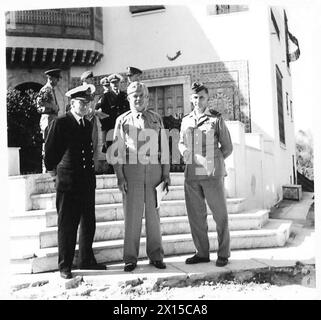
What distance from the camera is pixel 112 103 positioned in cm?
426

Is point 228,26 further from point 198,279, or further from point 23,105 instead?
point 198,279

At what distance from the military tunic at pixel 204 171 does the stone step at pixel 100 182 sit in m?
1.28

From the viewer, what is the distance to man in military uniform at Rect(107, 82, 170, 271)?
304cm

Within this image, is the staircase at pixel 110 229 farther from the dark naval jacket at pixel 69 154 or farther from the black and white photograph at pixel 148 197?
the dark naval jacket at pixel 69 154

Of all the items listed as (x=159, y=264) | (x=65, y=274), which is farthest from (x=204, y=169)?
(x=65, y=274)

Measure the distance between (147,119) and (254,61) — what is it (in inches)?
135

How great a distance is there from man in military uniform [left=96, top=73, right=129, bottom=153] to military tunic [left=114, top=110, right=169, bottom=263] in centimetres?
121

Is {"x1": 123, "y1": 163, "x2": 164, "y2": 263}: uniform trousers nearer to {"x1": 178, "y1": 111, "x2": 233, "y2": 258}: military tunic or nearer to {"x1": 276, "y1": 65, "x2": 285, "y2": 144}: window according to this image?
{"x1": 178, "y1": 111, "x2": 233, "y2": 258}: military tunic

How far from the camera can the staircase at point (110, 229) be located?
3.08 metres

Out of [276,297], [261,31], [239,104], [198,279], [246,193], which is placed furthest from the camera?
[239,104]

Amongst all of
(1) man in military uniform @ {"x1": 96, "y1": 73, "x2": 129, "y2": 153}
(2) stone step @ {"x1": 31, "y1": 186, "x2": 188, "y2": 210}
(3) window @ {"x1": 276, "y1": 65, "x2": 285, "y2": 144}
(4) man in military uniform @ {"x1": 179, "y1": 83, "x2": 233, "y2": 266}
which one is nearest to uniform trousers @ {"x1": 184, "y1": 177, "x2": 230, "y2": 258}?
(4) man in military uniform @ {"x1": 179, "y1": 83, "x2": 233, "y2": 266}

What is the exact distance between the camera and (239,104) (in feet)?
20.0

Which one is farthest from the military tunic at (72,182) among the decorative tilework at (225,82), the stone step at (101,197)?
the decorative tilework at (225,82)

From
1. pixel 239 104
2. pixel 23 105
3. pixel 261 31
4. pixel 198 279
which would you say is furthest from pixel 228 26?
pixel 198 279
